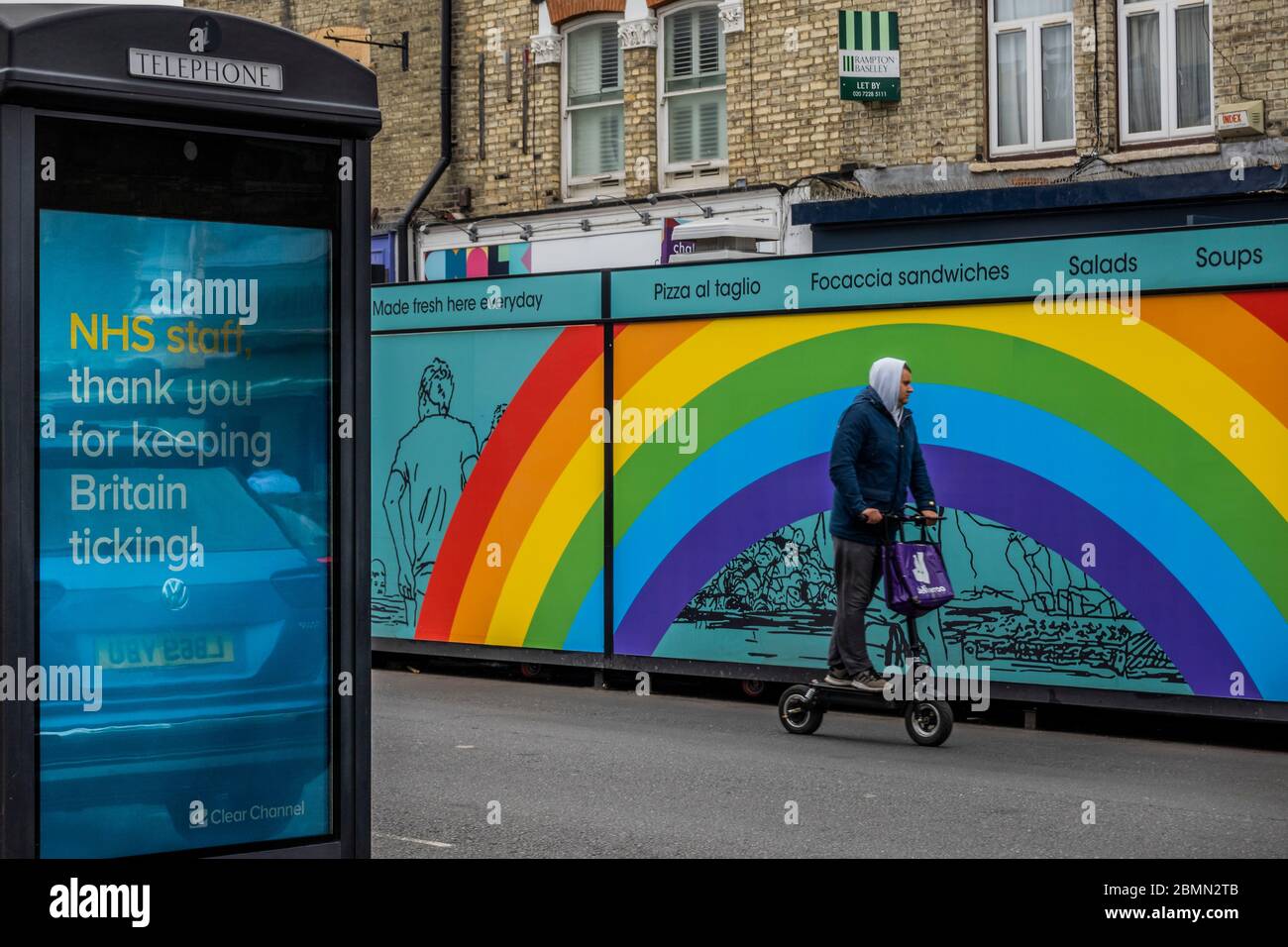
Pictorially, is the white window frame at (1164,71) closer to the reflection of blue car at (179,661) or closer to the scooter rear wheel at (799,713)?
the scooter rear wheel at (799,713)

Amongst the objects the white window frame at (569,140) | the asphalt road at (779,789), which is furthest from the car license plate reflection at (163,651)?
the white window frame at (569,140)

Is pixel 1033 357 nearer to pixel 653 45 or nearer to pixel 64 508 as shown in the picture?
pixel 64 508

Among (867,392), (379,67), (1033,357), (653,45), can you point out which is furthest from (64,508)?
(379,67)

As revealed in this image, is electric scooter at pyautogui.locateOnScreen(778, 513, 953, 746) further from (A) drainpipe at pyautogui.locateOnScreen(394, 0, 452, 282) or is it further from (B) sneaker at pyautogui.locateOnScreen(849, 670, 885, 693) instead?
(A) drainpipe at pyautogui.locateOnScreen(394, 0, 452, 282)

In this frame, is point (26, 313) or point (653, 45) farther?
point (653, 45)

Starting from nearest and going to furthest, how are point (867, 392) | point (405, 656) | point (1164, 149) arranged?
point (867, 392) → point (405, 656) → point (1164, 149)

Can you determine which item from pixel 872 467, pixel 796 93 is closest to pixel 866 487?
pixel 872 467

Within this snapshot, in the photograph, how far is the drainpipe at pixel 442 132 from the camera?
21984 millimetres

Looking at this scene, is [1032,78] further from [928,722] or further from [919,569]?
[928,722]

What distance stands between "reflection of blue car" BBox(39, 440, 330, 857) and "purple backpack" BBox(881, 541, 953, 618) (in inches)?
214

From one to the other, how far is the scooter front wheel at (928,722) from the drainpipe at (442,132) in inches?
526

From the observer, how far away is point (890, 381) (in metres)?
10.6

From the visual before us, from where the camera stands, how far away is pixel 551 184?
2120 centimetres
